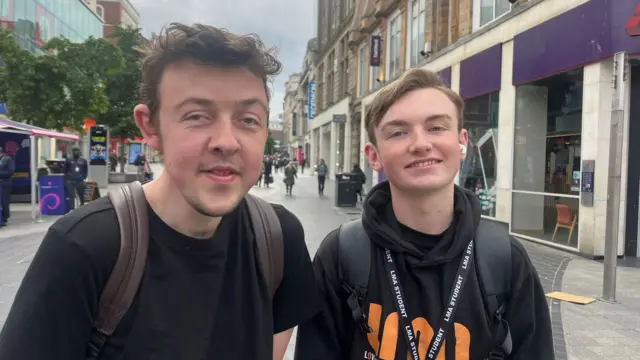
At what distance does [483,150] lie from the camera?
12.7 metres

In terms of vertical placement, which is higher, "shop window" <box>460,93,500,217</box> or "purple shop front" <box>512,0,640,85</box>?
"purple shop front" <box>512,0,640,85</box>

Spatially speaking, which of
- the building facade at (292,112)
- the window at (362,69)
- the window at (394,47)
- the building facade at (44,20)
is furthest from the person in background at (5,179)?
the building facade at (292,112)

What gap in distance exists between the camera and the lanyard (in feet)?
5.00

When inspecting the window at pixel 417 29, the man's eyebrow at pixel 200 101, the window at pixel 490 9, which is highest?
the window at pixel 417 29

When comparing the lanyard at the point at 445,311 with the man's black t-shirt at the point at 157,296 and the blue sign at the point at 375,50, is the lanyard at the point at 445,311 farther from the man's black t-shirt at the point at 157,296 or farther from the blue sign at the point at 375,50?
the blue sign at the point at 375,50

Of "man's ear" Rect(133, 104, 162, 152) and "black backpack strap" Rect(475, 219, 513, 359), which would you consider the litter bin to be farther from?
"man's ear" Rect(133, 104, 162, 152)

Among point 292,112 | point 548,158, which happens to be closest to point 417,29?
point 548,158

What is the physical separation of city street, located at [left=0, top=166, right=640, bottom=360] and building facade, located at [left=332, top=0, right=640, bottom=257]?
33.1 inches

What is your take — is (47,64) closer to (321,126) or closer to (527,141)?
(527,141)

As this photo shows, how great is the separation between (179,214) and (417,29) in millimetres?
17927

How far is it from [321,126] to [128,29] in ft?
67.7

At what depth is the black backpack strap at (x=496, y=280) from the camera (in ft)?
5.08

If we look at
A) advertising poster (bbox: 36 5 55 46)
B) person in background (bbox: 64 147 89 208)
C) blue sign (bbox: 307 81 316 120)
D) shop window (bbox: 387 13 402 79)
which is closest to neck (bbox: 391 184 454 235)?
person in background (bbox: 64 147 89 208)

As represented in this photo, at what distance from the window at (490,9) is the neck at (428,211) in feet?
37.0
